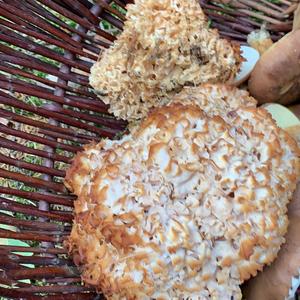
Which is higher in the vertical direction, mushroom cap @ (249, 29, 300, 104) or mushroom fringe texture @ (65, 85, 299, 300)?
mushroom cap @ (249, 29, 300, 104)

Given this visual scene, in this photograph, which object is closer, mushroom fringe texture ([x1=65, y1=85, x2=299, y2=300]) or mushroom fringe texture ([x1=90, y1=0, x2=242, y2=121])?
mushroom fringe texture ([x1=65, y1=85, x2=299, y2=300])

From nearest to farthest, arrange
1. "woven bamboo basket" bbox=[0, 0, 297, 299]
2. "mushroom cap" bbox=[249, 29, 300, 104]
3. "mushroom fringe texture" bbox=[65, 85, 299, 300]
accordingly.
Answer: "mushroom fringe texture" bbox=[65, 85, 299, 300], "woven bamboo basket" bbox=[0, 0, 297, 299], "mushroom cap" bbox=[249, 29, 300, 104]

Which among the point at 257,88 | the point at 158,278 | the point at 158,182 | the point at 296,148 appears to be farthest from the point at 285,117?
the point at 158,278

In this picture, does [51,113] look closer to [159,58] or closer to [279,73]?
[159,58]

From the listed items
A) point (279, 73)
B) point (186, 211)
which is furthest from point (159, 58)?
point (186, 211)

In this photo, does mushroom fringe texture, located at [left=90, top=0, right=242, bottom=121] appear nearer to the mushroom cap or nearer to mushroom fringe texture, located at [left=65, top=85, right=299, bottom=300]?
the mushroom cap

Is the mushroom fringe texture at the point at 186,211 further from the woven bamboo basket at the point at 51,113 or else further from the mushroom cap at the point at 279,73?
the mushroom cap at the point at 279,73

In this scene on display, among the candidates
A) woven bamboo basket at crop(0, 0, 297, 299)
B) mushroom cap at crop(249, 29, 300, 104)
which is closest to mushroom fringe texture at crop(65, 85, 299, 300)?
woven bamboo basket at crop(0, 0, 297, 299)

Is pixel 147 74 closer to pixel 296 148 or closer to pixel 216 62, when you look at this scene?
pixel 216 62

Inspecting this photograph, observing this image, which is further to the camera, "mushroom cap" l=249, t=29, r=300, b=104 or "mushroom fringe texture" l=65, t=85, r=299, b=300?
"mushroom cap" l=249, t=29, r=300, b=104

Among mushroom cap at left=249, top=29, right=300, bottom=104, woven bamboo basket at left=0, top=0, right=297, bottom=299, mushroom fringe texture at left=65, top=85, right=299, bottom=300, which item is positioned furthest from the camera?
mushroom cap at left=249, top=29, right=300, bottom=104
